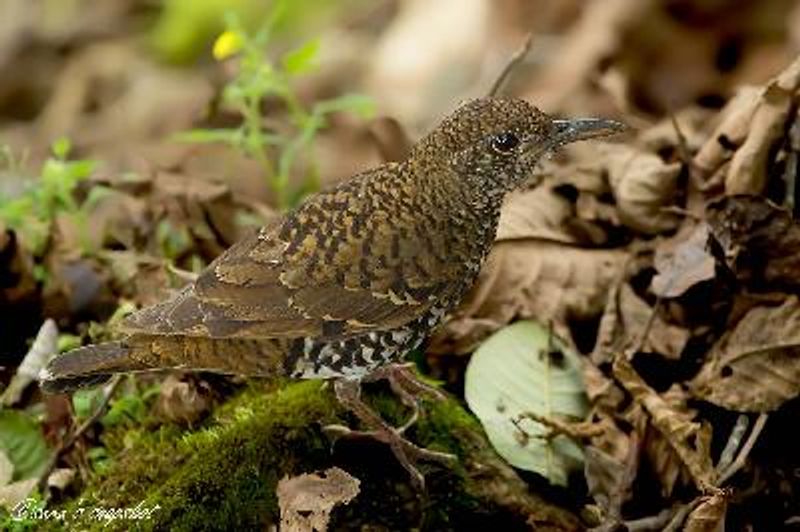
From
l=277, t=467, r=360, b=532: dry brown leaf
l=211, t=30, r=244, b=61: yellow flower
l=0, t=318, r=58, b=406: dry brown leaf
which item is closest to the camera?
l=277, t=467, r=360, b=532: dry brown leaf

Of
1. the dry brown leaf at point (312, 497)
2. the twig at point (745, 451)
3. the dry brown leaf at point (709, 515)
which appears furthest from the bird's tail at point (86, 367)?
the twig at point (745, 451)

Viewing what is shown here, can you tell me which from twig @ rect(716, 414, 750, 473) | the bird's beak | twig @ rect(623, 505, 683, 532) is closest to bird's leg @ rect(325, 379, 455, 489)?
twig @ rect(623, 505, 683, 532)

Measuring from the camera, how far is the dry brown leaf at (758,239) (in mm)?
4066

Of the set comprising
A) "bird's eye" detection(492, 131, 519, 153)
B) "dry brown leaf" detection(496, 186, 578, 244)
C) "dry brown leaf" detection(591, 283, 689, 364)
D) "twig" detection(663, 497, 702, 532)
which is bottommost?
"twig" detection(663, 497, 702, 532)

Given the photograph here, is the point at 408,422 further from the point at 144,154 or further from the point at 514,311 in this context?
the point at 144,154

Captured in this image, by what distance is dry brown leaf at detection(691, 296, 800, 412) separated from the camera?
3906mm

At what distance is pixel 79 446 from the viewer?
13.5 feet

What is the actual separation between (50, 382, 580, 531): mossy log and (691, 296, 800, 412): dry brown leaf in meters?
0.56

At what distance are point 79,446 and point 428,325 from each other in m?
1.13

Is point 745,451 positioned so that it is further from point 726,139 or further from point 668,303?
point 726,139

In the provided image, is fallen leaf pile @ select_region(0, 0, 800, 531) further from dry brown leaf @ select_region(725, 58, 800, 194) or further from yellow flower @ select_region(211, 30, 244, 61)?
yellow flower @ select_region(211, 30, 244, 61)

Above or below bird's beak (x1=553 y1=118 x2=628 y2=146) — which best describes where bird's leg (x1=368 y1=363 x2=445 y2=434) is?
below

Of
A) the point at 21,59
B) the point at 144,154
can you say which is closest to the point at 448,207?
the point at 144,154

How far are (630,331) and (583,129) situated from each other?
79 cm
